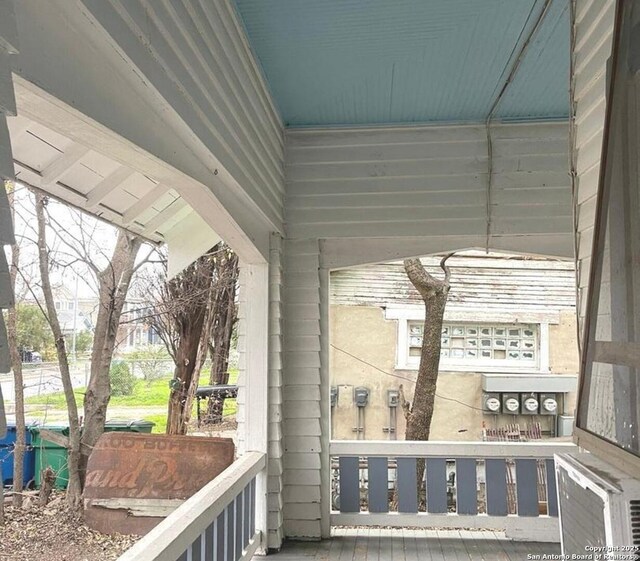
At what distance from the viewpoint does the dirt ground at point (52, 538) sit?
16.0ft

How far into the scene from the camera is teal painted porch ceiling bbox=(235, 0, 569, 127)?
2688 mm

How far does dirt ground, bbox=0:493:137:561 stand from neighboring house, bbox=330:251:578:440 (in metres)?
3.00

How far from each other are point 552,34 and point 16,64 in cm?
266

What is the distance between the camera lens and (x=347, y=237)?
4184 millimetres

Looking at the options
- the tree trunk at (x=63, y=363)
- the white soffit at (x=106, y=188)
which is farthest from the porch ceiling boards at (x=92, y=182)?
the tree trunk at (x=63, y=363)

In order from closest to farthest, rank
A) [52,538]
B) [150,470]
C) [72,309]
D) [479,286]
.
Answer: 1. [150,470]
2. [52,538]
3. [72,309]
4. [479,286]

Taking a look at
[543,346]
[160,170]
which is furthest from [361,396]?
[160,170]

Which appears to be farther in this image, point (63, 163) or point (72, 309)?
point (72, 309)

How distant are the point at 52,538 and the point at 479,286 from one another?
17.9 feet

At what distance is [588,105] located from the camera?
7.05 feet

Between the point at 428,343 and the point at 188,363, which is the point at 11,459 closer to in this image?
the point at 188,363

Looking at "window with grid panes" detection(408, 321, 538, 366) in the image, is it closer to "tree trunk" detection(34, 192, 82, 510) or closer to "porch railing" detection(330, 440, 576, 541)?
"porch railing" detection(330, 440, 576, 541)

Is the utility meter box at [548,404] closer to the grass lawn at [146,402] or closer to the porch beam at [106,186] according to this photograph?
the grass lawn at [146,402]

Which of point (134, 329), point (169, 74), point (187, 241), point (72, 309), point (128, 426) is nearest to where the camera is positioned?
point (169, 74)
